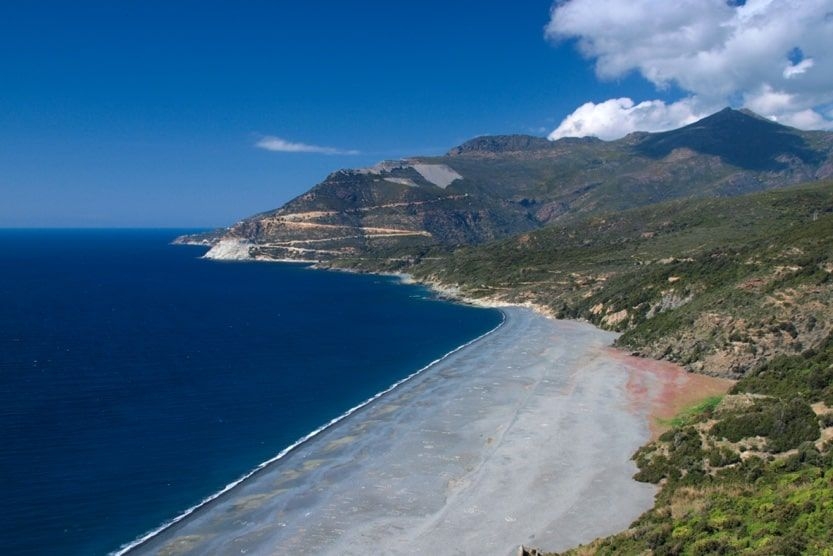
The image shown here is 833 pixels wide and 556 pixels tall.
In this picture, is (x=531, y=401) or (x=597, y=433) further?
(x=531, y=401)

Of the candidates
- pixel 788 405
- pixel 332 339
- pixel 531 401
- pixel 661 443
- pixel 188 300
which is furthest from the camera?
pixel 188 300

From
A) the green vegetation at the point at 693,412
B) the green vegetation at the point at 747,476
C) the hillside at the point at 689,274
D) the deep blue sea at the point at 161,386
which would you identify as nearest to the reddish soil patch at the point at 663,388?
the green vegetation at the point at 693,412

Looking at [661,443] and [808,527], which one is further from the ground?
[808,527]

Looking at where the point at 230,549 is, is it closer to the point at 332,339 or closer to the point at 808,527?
the point at 808,527

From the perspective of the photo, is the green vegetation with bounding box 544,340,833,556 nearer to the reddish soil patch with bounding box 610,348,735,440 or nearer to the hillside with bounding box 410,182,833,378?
the reddish soil patch with bounding box 610,348,735,440

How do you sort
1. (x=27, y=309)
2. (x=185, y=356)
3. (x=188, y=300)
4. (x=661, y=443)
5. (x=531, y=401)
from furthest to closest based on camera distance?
(x=188, y=300)
(x=27, y=309)
(x=185, y=356)
(x=531, y=401)
(x=661, y=443)

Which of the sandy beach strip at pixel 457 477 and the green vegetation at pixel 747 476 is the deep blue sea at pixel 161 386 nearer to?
the sandy beach strip at pixel 457 477

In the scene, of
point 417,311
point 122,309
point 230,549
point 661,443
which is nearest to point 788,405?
point 661,443
